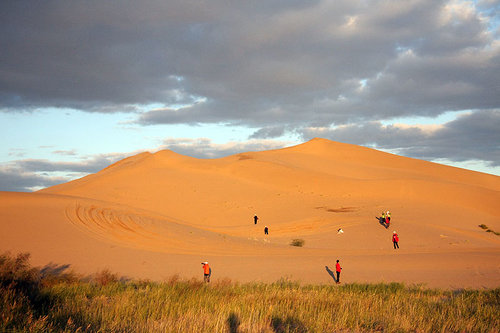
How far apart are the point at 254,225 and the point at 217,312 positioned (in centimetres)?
2701

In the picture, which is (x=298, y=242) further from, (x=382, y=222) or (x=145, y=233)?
(x=145, y=233)

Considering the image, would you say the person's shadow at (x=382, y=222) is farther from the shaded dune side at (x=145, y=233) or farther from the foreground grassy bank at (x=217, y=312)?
the foreground grassy bank at (x=217, y=312)

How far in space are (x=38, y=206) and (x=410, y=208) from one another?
31.8 m

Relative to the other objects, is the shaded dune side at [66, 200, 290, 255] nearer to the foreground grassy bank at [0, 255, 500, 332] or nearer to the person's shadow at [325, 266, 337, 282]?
the person's shadow at [325, 266, 337, 282]

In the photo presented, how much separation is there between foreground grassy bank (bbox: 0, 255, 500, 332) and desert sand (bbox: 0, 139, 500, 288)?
572 centimetres

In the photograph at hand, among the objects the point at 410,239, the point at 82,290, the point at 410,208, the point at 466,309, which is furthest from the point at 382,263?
the point at 410,208

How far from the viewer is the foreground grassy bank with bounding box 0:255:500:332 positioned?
19.7 feet

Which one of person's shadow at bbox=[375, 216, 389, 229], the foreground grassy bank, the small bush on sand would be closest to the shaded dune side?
the small bush on sand

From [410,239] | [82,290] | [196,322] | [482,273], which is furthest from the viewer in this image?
[410,239]

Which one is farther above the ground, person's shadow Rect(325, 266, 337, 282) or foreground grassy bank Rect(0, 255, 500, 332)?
foreground grassy bank Rect(0, 255, 500, 332)

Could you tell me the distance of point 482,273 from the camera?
1681 cm

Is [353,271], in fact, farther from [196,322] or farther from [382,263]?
[196,322]

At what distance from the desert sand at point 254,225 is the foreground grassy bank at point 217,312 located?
5.72 metres

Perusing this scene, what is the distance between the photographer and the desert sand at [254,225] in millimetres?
17656
